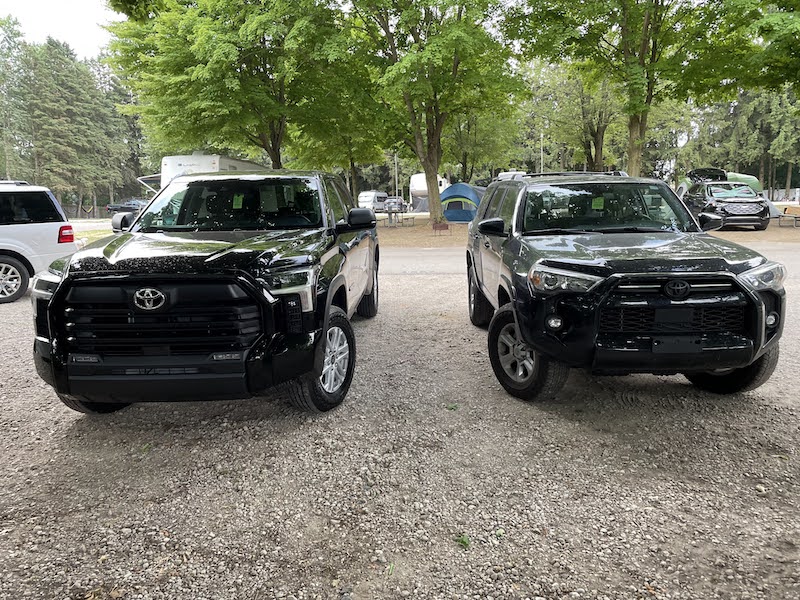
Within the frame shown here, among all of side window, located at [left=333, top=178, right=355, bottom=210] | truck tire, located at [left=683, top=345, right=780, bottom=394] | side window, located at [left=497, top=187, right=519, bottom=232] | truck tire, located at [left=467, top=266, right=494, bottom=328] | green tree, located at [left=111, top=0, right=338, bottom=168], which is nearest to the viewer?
truck tire, located at [left=683, top=345, right=780, bottom=394]

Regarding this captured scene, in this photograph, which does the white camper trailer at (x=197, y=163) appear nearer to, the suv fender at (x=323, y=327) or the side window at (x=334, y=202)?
the side window at (x=334, y=202)

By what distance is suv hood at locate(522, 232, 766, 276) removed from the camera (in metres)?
3.75

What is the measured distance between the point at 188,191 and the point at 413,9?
47.3 ft

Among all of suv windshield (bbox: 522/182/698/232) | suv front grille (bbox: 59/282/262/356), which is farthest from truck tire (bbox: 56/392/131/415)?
suv windshield (bbox: 522/182/698/232)

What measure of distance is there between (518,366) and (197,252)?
2576mm

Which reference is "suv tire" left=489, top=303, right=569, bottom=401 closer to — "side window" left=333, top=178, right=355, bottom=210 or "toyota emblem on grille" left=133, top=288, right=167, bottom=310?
"toyota emblem on grille" left=133, top=288, right=167, bottom=310

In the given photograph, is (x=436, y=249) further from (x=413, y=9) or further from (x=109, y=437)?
(x=109, y=437)

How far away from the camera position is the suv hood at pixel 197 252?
3.50 metres

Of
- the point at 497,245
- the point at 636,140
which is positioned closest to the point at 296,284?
the point at 497,245

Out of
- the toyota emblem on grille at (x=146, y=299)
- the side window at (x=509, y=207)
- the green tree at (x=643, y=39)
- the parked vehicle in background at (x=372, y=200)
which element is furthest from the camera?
the parked vehicle in background at (x=372, y=200)

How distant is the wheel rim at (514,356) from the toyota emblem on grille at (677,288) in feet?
3.48

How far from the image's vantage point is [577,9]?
16.7m

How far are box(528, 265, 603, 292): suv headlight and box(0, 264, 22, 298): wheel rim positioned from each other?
866cm

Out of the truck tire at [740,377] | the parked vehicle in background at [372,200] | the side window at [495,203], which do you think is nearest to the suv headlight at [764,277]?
the truck tire at [740,377]
